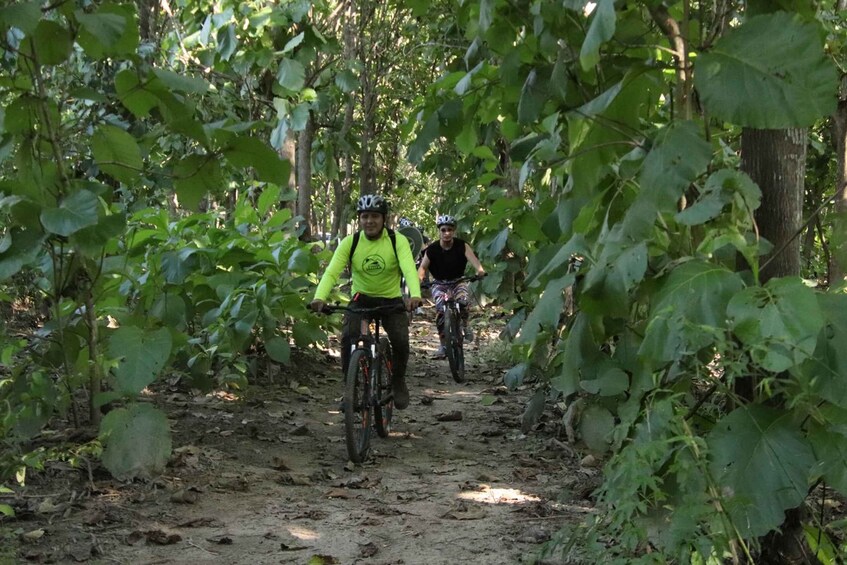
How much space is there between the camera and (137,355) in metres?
4.23

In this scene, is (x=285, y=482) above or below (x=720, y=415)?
below

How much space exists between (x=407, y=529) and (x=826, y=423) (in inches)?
108

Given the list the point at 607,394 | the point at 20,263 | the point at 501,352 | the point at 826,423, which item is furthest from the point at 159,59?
the point at 826,423

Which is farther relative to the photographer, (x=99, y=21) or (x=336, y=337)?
(x=336, y=337)

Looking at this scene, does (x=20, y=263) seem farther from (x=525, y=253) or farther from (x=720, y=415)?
(x=525, y=253)

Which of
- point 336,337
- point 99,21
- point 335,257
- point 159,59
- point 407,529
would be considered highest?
point 159,59

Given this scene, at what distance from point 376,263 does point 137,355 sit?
304 centimetres

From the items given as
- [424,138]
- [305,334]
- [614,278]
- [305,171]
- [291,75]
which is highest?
[291,75]

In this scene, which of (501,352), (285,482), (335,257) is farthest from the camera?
(501,352)

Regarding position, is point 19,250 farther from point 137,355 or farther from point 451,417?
point 451,417

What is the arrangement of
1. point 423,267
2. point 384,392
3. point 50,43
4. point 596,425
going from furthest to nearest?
point 423,267
point 384,392
point 596,425
point 50,43

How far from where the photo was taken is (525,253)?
942cm

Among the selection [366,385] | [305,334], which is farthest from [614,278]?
[305,334]

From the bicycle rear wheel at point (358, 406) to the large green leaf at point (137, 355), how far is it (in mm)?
2138
